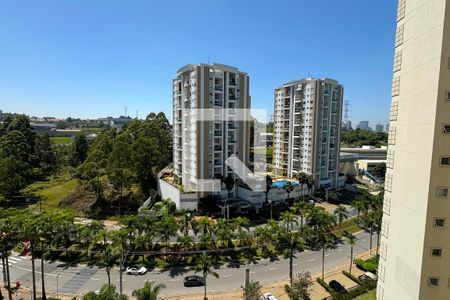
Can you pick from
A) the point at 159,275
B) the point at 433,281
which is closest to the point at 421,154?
the point at 433,281

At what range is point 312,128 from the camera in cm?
5997

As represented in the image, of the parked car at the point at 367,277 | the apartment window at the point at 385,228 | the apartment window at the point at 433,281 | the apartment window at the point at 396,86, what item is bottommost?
the parked car at the point at 367,277

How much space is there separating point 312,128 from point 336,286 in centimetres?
3913

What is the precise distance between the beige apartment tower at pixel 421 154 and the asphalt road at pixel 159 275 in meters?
17.2

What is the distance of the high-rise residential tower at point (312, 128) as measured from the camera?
2366 inches

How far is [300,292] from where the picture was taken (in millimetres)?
23891

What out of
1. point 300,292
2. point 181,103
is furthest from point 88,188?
point 300,292

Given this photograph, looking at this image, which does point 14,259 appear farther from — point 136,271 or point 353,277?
point 353,277

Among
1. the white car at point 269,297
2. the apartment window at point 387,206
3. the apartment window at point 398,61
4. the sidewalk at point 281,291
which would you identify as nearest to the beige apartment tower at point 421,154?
the apartment window at point 398,61

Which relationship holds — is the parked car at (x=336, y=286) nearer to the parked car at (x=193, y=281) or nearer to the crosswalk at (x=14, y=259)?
the parked car at (x=193, y=281)

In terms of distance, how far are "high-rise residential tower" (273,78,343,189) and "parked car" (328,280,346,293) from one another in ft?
112

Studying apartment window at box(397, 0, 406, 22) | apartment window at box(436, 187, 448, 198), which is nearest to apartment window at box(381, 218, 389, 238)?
apartment window at box(436, 187, 448, 198)

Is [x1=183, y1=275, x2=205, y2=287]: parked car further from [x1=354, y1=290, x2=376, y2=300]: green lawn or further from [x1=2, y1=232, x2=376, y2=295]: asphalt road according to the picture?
[x1=354, y1=290, x2=376, y2=300]: green lawn

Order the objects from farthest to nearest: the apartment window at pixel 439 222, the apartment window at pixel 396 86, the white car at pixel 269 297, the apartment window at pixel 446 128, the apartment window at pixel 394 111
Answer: the white car at pixel 269 297, the apartment window at pixel 394 111, the apartment window at pixel 396 86, the apartment window at pixel 439 222, the apartment window at pixel 446 128
